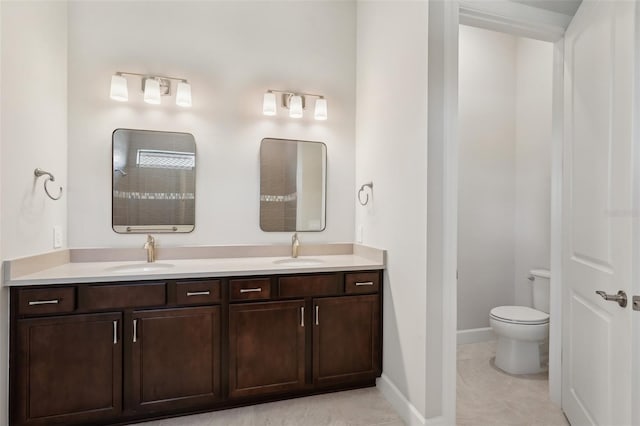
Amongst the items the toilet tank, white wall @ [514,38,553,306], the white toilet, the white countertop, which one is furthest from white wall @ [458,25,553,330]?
the white countertop

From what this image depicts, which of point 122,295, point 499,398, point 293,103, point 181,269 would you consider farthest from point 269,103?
point 499,398

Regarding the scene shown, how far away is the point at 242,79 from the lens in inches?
104

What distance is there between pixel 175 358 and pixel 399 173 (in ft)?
5.76

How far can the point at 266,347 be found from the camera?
2.14m

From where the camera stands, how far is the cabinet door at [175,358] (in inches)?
76.1

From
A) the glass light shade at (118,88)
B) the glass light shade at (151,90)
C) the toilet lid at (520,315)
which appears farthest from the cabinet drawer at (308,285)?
the glass light shade at (118,88)

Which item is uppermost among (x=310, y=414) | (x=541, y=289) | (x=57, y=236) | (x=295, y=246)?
(x=57, y=236)

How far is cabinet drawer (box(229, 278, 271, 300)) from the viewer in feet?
6.83

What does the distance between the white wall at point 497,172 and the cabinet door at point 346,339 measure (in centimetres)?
119

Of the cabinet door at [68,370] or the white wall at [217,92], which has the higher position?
the white wall at [217,92]

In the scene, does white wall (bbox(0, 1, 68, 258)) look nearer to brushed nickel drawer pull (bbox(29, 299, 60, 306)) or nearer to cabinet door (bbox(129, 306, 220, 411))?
brushed nickel drawer pull (bbox(29, 299, 60, 306))

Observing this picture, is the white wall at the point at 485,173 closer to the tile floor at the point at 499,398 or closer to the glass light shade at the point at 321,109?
the tile floor at the point at 499,398

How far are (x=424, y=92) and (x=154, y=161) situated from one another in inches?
75.4

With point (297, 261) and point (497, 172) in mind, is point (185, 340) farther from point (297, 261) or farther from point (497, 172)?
point (497, 172)
